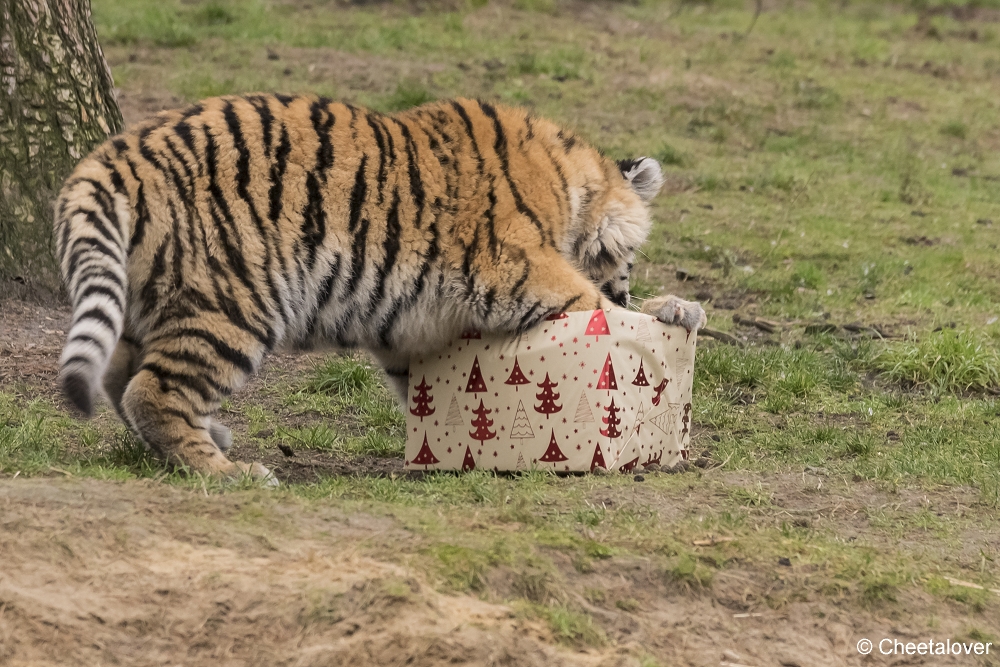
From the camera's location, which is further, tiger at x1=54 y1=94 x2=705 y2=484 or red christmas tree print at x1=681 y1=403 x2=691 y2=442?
red christmas tree print at x1=681 y1=403 x2=691 y2=442

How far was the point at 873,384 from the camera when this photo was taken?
255 inches

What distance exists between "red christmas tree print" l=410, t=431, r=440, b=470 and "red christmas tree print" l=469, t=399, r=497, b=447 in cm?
20

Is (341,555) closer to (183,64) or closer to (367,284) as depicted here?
(367,284)

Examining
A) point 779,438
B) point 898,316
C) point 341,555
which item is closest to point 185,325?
point 341,555

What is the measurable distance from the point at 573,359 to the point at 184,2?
1023 cm

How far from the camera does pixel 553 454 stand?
15.6 feet

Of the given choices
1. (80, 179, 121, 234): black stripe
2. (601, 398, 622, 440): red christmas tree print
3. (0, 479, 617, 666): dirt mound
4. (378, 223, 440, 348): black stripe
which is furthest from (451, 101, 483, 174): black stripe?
(0, 479, 617, 666): dirt mound

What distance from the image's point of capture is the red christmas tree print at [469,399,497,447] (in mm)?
4824

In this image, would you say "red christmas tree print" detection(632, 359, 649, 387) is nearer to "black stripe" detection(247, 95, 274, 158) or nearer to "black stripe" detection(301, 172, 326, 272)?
"black stripe" detection(301, 172, 326, 272)

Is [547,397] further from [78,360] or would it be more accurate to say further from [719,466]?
[78,360]

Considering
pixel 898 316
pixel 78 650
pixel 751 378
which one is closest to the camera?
pixel 78 650

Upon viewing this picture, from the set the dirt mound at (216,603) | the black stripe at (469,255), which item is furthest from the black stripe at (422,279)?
the dirt mound at (216,603)

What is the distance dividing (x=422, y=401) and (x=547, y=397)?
1.86 ft

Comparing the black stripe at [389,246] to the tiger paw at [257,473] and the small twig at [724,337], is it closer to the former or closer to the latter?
the tiger paw at [257,473]
